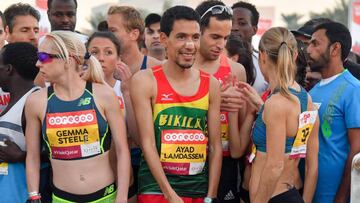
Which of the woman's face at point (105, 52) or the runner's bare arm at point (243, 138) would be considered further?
the woman's face at point (105, 52)

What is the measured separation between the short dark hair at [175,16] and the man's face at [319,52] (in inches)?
37.7

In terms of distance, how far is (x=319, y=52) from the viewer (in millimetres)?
5344

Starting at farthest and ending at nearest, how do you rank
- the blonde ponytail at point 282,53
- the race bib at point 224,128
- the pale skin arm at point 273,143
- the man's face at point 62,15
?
the man's face at point 62,15, the race bib at point 224,128, the blonde ponytail at point 282,53, the pale skin arm at point 273,143

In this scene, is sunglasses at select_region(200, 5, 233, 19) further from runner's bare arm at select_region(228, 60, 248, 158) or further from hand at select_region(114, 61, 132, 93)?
hand at select_region(114, 61, 132, 93)

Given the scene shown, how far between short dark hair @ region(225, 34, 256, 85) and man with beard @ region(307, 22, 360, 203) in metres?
0.88

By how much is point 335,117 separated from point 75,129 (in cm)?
191

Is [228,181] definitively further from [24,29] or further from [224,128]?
[24,29]

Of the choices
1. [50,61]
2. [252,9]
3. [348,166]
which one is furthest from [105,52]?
[252,9]

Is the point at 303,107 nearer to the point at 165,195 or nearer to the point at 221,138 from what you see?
the point at 221,138

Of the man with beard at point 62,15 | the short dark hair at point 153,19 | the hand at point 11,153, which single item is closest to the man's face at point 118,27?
the man with beard at point 62,15

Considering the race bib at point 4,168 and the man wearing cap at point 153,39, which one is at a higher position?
the man wearing cap at point 153,39

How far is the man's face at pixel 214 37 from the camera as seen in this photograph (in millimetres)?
5496

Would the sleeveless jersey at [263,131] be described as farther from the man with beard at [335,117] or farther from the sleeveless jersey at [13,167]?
the sleeveless jersey at [13,167]

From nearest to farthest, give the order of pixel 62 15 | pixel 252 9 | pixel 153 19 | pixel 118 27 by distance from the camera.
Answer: pixel 118 27
pixel 62 15
pixel 252 9
pixel 153 19
